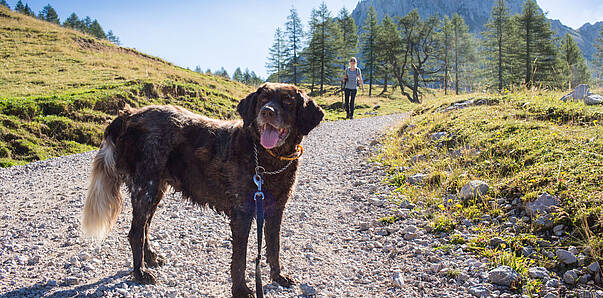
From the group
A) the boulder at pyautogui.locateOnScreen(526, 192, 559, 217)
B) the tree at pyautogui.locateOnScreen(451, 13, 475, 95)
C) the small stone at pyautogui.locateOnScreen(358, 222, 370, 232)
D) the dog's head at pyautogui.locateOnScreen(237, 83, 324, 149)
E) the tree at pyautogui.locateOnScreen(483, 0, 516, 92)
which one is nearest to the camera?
the dog's head at pyautogui.locateOnScreen(237, 83, 324, 149)

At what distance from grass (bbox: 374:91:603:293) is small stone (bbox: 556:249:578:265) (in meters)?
0.12

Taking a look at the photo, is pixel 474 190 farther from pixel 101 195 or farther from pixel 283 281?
pixel 101 195

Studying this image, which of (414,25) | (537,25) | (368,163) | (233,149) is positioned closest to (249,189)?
(233,149)

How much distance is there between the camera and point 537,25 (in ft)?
130

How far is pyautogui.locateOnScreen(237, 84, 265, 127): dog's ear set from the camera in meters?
3.71

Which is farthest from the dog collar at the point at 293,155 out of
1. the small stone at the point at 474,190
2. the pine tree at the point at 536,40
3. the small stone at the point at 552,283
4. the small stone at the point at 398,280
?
the pine tree at the point at 536,40

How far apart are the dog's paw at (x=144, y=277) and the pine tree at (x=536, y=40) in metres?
46.1

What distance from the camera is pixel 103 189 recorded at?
4.07 metres

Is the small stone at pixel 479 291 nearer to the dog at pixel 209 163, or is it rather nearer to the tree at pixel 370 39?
the dog at pixel 209 163

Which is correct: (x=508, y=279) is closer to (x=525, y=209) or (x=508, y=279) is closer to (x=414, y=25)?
(x=525, y=209)

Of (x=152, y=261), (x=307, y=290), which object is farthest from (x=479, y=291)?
(x=152, y=261)

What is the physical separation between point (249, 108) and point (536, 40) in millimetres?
48659

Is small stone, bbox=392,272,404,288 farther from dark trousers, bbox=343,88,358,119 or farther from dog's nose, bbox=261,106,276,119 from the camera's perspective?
dark trousers, bbox=343,88,358,119

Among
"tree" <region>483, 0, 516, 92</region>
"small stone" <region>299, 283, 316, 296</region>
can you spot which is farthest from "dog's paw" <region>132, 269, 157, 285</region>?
"tree" <region>483, 0, 516, 92</region>
